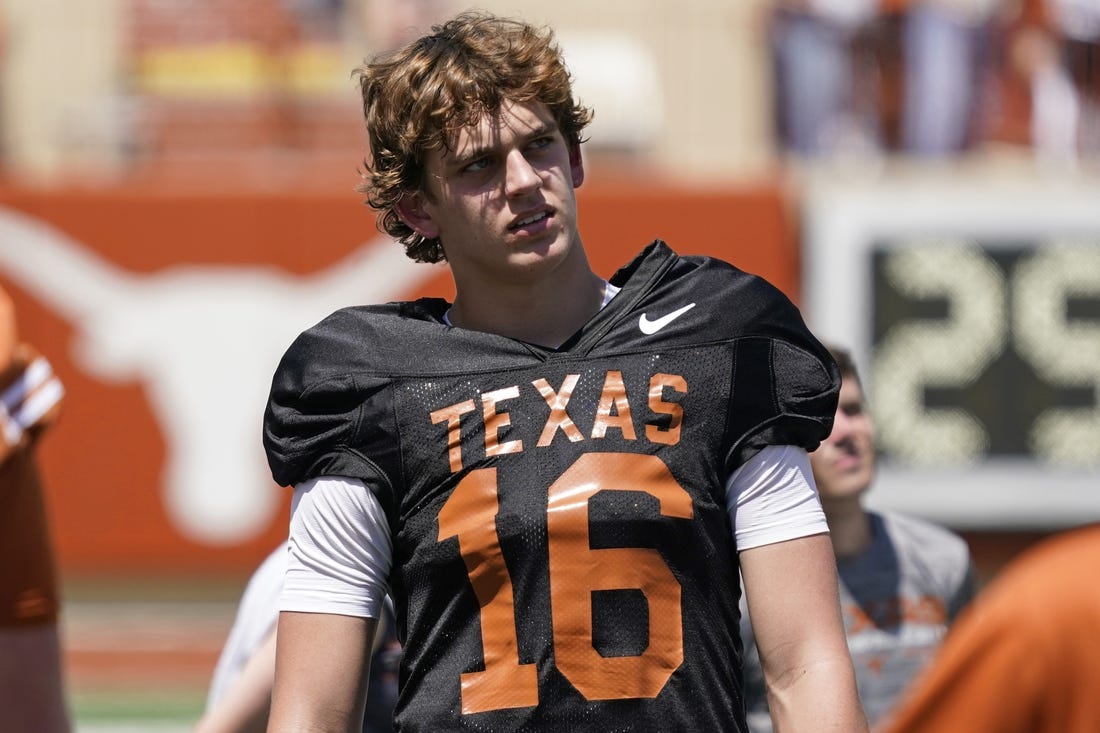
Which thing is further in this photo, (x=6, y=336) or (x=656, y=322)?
(x=6, y=336)

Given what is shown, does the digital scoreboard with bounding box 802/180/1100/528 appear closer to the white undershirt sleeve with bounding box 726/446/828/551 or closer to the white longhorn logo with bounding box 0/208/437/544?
the white longhorn logo with bounding box 0/208/437/544

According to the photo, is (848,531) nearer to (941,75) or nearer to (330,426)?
(330,426)

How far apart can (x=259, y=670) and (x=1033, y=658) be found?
2.05 m

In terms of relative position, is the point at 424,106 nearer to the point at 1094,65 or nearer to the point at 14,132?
the point at 1094,65

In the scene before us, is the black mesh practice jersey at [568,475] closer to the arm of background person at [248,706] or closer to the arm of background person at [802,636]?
the arm of background person at [802,636]

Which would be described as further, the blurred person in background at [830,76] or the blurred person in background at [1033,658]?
the blurred person in background at [830,76]

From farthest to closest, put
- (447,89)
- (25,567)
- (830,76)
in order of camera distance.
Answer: (830,76) < (25,567) < (447,89)

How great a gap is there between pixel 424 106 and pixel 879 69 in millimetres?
9175

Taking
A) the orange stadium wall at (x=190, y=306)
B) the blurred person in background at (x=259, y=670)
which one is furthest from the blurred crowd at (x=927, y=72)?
the blurred person in background at (x=259, y=670)

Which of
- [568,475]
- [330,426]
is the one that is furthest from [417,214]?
[568,475]

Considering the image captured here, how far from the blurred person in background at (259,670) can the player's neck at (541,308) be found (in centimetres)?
93

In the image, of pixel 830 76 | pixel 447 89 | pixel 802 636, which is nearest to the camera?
pixel 802 636

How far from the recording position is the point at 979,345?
9633 millimetres

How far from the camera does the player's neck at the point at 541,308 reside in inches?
96.9
